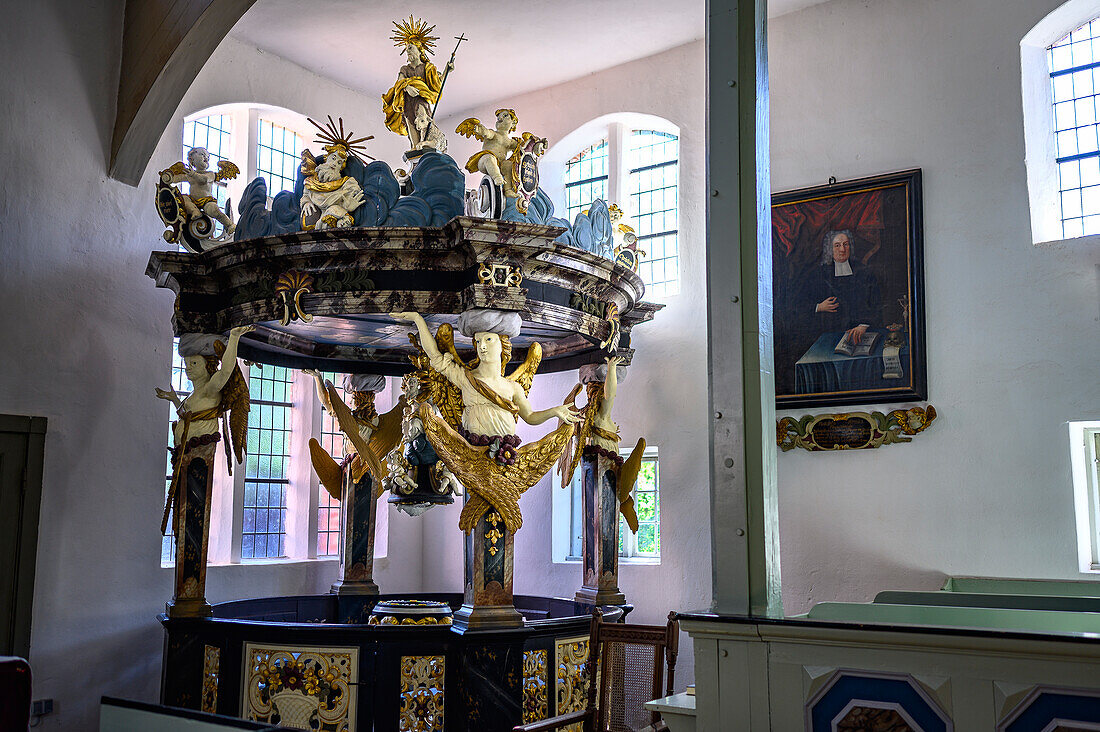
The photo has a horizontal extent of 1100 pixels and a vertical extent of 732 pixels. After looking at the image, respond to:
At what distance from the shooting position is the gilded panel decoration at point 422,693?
6.70 metres

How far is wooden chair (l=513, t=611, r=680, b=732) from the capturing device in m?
5.98

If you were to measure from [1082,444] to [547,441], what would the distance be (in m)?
4.17

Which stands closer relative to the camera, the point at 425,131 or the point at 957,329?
the point at 425,131

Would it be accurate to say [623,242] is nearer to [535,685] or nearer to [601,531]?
[601,531]

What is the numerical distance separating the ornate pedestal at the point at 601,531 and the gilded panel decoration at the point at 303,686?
2.57 meters

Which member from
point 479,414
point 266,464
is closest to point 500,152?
point 479,414

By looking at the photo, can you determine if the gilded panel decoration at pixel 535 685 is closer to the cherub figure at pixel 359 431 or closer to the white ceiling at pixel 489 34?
the cherub figure at pixel 359 431

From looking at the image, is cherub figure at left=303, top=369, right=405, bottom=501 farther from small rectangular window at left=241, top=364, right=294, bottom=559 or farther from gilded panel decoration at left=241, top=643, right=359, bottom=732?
gilded panel decoration at left=241, top=643, right=359, bottom=732

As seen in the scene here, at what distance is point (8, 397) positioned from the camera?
7844mm

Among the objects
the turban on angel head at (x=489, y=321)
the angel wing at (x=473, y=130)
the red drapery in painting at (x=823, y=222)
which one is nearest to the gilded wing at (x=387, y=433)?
the turban on angel head at (x=489, y=321)

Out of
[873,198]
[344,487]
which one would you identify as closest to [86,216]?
[344,487]

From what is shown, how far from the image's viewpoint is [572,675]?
728 centimetres

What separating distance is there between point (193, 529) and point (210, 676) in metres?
1.16

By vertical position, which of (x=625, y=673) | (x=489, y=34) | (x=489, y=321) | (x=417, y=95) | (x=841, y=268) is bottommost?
(x=625, y=673)
